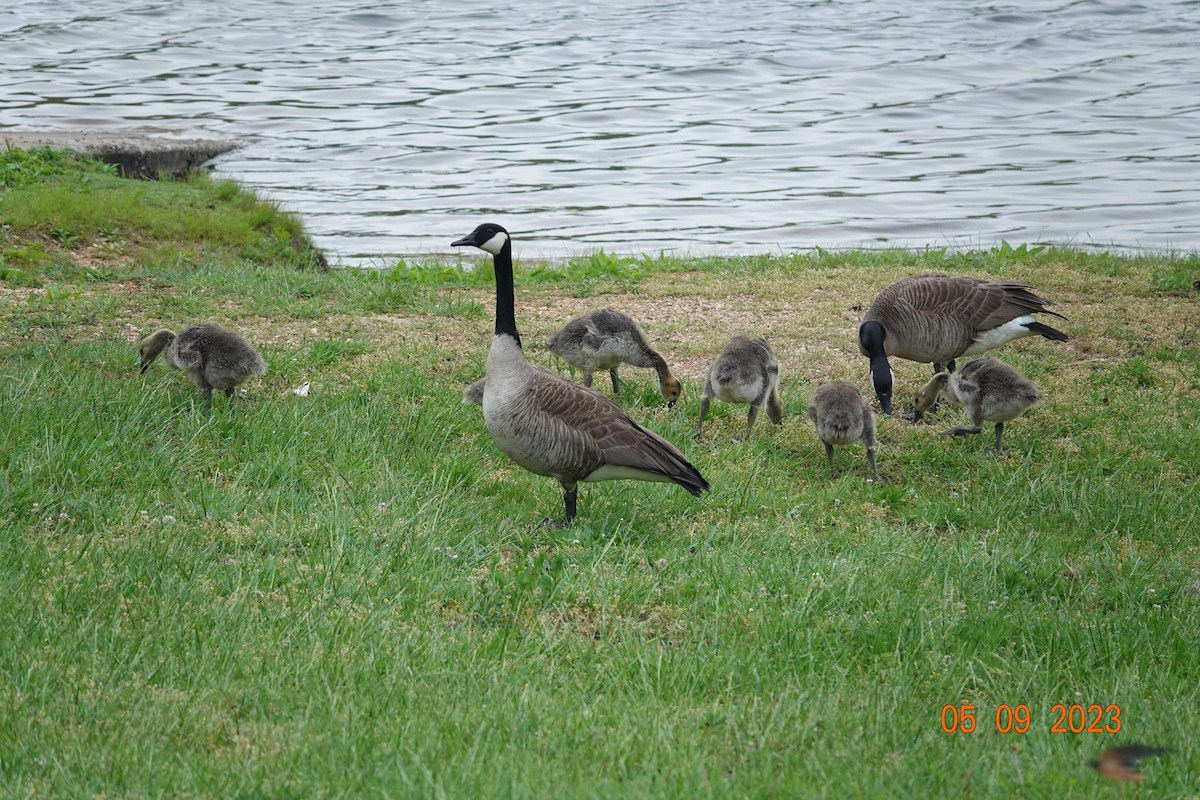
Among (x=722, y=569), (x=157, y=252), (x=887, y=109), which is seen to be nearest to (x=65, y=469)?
(x=722, y=569)

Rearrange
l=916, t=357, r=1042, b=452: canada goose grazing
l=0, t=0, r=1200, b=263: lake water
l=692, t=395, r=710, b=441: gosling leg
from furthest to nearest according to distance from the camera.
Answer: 1. l=0, t=0, r=1200, b=263: lake water
2. l=692, t=395, r=710, b=441: gosling leg
3. l=916, t=357, r=1042, b=452: canada goose grazing

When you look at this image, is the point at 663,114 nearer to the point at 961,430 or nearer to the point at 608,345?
the point at 608,345

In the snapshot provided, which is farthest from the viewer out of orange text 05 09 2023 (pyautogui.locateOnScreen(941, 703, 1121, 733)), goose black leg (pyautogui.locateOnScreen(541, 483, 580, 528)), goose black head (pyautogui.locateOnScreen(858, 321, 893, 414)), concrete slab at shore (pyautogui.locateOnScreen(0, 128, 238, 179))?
concrete slab at shore (pyautogui.locateOnScreen(0, 128, 238, 179))

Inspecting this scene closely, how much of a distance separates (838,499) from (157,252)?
26.8 ft

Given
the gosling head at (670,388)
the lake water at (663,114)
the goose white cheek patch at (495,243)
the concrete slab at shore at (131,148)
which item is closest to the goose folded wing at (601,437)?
the goose white cheek patch at (495,243)

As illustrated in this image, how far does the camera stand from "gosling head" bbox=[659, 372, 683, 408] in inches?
347

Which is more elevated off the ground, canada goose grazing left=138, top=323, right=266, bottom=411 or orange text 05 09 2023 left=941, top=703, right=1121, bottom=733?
canada goose grazing left=138, top=323, right=266, bottom=411

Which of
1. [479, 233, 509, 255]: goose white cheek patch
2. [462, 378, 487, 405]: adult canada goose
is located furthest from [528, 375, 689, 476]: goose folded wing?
[462, 378, 487, 405]: adult canada goose

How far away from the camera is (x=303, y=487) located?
254 inches

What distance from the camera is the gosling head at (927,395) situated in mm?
8914

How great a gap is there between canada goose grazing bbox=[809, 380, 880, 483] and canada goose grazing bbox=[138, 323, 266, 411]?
12.1ft

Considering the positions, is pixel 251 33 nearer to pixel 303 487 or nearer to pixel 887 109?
pixel 887 109

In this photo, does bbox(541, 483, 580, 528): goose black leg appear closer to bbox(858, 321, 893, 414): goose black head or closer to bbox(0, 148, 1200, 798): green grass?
bbox(0, 148, 1200, 798): green grass

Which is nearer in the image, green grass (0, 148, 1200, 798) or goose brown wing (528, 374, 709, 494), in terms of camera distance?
green grass (0, 148, 1200, 798)
